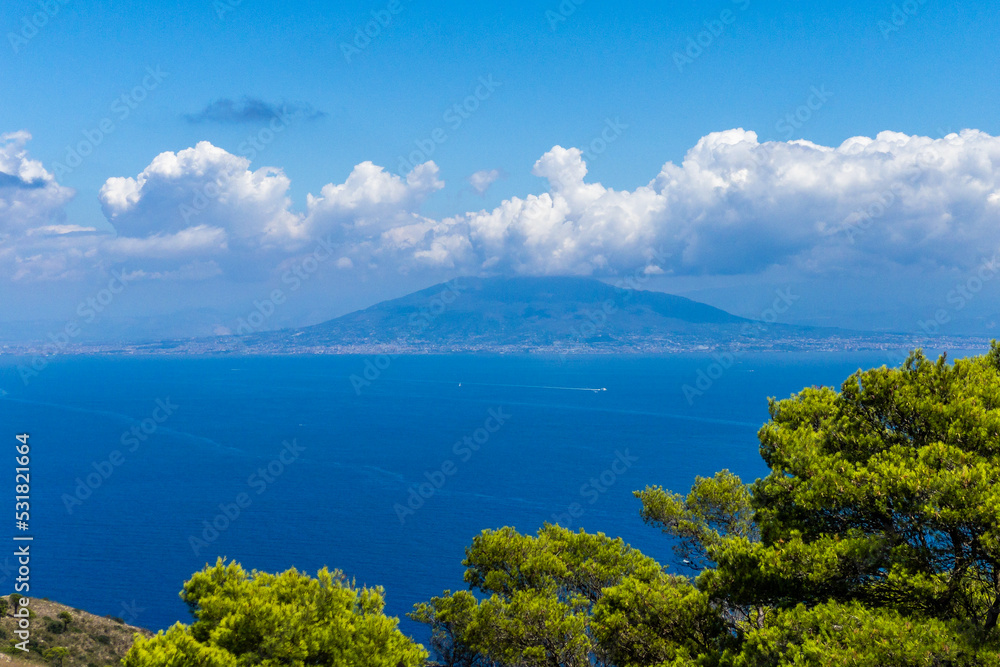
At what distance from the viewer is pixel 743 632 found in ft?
44.6

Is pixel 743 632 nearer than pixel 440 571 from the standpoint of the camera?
Yes

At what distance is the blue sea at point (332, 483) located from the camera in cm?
6512

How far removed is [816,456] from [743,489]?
28.3 ft

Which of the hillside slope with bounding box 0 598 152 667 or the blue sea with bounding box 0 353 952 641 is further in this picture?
the blue sea with bounding box 0 353 952 641

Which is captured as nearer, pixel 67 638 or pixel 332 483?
pixel 67 638

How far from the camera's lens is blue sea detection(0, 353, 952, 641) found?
214ft

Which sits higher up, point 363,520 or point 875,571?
point 875,571

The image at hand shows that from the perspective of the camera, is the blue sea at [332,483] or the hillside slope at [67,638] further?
the blue sea at [332,483]

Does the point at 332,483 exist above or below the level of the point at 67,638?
below

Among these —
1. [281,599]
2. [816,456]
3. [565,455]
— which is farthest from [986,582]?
[565,455]

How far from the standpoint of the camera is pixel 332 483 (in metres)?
96.8

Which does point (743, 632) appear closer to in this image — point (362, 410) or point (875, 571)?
point (875, 571)

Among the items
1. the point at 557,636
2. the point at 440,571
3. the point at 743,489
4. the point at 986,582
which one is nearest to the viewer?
the point at 986,582

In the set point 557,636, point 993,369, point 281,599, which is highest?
point 993,369
